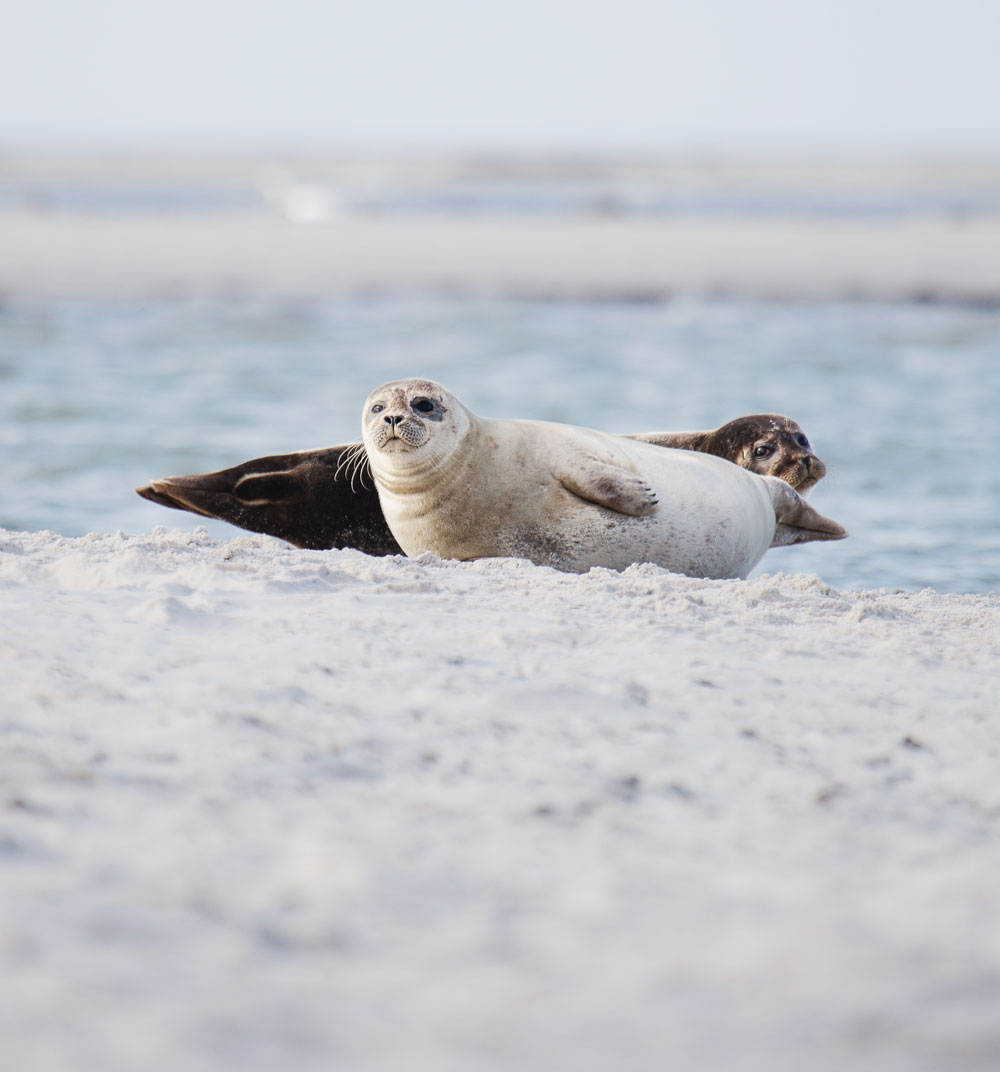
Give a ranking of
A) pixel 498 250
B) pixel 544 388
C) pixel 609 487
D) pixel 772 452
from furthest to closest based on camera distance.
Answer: pixel 498 250 < pixel 544 388 < pixel 772 452 < pixel 609 487

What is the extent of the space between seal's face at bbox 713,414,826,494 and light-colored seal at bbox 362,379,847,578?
3.11 ft

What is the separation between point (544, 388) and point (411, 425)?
5.88 meters

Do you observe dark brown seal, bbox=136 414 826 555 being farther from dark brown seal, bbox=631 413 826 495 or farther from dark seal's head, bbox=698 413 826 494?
dark seal's head, bbox=698 413 826 494

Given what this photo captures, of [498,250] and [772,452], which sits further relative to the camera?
[498,250]

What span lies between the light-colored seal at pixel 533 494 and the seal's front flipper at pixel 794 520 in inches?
22.8

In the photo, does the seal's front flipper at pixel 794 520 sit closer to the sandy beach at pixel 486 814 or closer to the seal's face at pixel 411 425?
the sandy beach at pixel 486 814

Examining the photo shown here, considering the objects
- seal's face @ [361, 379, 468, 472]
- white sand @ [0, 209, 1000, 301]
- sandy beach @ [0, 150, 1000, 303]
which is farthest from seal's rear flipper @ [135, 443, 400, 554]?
white sand @ [0, 209, 1000, 301]

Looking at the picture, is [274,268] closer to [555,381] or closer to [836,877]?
[555,381]

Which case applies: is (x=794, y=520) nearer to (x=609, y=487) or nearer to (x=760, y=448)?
(x=760, y=448)

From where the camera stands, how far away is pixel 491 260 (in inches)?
748

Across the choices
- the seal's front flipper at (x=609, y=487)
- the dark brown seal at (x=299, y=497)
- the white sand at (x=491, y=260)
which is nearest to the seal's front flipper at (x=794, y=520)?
the seal's front flipper at (x=609, y=487)

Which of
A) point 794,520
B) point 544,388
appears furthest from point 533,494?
point 544,388

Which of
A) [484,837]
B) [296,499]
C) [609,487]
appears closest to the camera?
[484,837]

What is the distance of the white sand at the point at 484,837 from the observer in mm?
1758
